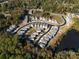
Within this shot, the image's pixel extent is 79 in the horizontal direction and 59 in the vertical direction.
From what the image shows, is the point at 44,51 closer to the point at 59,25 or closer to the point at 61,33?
the point at 61,33

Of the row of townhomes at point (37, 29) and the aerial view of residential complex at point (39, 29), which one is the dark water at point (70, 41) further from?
the row of townhomes at point (37, 29)

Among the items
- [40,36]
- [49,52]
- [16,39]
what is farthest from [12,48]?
[40,36]

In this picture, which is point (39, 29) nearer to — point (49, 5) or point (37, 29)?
point (37, 29)

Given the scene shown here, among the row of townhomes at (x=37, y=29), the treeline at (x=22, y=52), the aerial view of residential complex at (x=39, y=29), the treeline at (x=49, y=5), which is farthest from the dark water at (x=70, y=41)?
the treeline at (x=49, y=5)

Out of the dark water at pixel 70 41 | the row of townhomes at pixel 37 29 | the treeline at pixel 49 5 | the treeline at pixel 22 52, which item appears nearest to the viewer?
the treeline at pixel 22 52

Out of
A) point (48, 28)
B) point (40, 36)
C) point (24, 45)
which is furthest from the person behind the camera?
point (48, 28)

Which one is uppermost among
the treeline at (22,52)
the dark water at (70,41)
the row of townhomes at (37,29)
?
the treeline at (22,52)

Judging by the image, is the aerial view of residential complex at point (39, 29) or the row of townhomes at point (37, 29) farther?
the row of townhomes at point (37, 29)

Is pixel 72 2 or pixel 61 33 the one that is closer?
pixel 61 33
